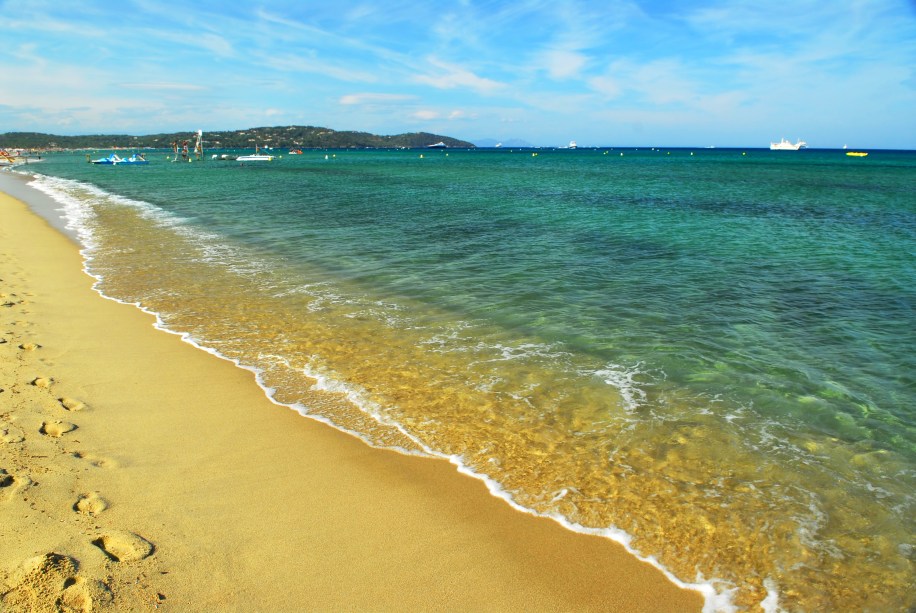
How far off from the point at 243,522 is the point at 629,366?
601cm

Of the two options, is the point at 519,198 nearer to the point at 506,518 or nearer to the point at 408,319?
the point at 408,319

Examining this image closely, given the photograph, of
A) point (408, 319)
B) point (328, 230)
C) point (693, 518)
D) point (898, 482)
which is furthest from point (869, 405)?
point (328, 230)

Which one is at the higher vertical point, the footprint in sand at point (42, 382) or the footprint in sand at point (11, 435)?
the footprint in sand at point (11, 435)

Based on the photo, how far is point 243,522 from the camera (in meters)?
4.87

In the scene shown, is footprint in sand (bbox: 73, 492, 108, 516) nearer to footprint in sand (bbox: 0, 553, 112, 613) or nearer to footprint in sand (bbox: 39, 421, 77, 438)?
footprint in sand (bbox: 0, 553, 112, 613)

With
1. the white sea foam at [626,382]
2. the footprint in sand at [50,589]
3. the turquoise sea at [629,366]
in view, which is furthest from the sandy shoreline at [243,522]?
the white sea foam at [626,382]

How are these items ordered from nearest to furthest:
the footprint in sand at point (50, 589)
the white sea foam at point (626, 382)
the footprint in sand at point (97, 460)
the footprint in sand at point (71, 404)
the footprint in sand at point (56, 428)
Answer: the footprint in sand at point (50, 589)
the footprint in sand at point (97, 460)
the footprint in sand at point (56, 428)
the footprint in sand at point (71, 404)
the white sea foam at point (626, 382)

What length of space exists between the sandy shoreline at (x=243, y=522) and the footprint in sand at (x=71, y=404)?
3 cm

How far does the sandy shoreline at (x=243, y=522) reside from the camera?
13.3ft

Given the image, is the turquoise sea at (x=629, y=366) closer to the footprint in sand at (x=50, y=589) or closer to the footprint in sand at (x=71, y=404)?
the footprint in sand at (x=71, y=404)

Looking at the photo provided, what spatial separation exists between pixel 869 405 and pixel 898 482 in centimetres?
199

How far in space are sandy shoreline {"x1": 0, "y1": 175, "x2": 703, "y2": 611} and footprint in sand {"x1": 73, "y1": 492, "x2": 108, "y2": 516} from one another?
0.7 inches

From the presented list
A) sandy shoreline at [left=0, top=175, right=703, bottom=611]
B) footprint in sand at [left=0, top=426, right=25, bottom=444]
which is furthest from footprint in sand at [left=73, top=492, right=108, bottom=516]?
footprint in sand at [left=0, top=426, right=25, bottom=444]

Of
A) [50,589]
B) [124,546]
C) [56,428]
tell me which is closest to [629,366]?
[124,546]
